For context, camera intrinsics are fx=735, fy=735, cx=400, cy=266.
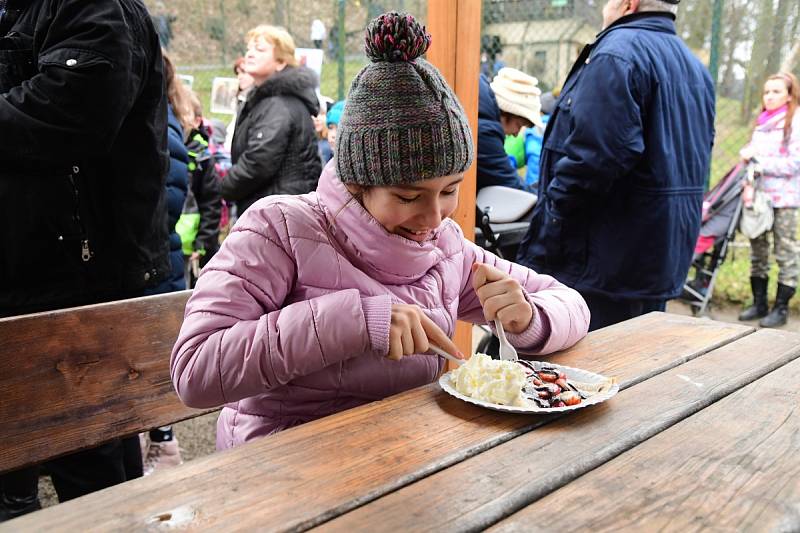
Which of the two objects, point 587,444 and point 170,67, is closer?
point 587,444

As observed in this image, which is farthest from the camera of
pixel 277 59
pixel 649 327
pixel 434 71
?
pixel 277 59

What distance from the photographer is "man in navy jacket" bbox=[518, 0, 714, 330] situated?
2684mm

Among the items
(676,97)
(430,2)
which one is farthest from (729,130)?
(430,2)

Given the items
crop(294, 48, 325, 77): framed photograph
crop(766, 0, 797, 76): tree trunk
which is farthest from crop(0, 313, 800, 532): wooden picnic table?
crop(294, 48, 325, 77): framed photograph

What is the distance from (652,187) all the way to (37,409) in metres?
2.20

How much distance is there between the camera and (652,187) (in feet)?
9.09

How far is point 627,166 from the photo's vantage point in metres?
2.71

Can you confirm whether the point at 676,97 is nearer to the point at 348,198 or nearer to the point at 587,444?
the point at 348,198

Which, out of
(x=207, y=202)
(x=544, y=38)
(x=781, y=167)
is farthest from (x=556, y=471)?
(x=544, y=38)

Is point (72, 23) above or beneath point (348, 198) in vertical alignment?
above

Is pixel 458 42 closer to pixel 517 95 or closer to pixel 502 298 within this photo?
pixel 502 298

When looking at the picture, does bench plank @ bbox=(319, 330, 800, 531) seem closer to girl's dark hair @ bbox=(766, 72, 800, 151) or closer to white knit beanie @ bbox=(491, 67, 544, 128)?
white knit beanie @ bbox=(491, 67, 544, 128)

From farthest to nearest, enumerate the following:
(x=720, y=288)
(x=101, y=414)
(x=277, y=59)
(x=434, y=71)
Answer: (x=720, y=288), (x=277, y=59), (x=101, y=414), (x=434, y=71)

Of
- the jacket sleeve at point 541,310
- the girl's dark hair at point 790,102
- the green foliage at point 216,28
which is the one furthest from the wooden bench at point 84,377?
the green foliage at point 216,28
